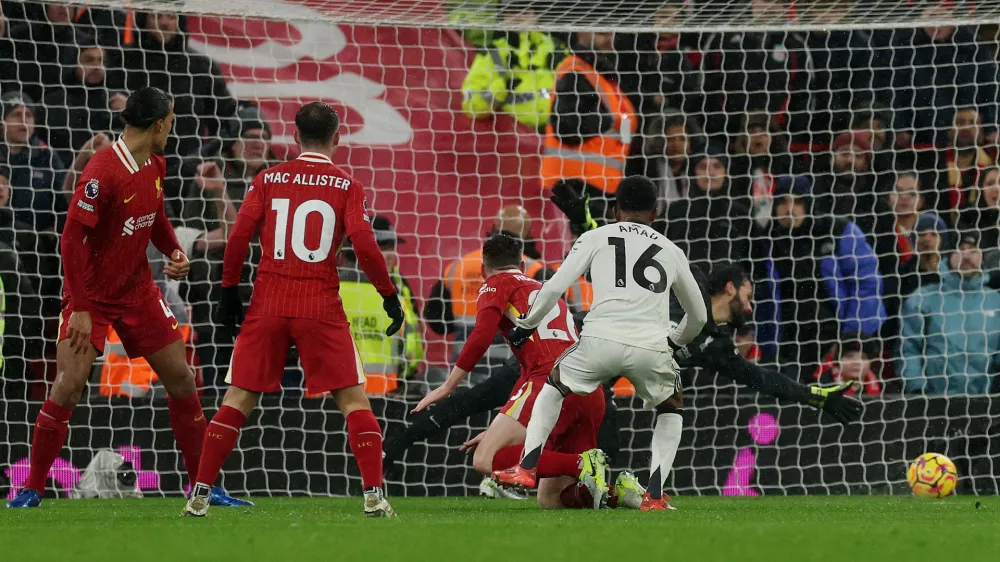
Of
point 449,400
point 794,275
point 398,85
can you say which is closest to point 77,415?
point 449,400

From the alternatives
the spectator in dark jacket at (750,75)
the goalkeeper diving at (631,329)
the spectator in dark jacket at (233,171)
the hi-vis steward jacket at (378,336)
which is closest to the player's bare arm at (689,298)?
the goalkeeper diving at (631,329)

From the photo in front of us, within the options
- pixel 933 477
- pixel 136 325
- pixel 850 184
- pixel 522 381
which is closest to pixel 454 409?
pixel 522 381

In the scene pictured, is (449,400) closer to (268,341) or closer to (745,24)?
(268,341)

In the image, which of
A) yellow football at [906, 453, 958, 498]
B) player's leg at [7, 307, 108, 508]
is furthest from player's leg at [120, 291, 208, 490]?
yellow football at [906, 453, 958, 498]

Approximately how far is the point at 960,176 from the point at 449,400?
4325mm

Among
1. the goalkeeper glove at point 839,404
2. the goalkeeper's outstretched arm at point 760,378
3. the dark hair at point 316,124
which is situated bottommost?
the goalkeeper glove at point 839,404

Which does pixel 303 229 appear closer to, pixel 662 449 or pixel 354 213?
pixel 354 213

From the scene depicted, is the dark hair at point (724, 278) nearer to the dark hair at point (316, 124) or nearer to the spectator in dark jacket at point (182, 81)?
the dark hair at point (316, 124)

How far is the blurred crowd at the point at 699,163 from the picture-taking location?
8664 mm

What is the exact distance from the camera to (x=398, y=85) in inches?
380

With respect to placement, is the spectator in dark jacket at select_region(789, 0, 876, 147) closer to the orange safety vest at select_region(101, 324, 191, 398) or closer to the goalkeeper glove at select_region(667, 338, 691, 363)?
the goalkeeper glove at select_region(667, 338, 691, 363)

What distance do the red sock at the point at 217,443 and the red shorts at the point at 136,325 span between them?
40.3 inches

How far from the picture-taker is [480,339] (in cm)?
613

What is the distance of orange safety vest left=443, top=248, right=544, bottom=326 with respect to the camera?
9.05 m
